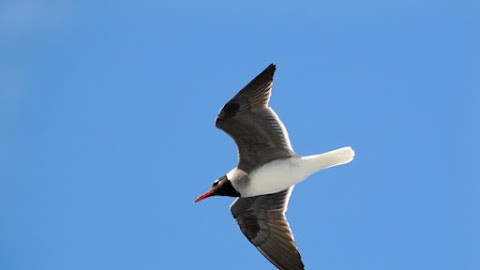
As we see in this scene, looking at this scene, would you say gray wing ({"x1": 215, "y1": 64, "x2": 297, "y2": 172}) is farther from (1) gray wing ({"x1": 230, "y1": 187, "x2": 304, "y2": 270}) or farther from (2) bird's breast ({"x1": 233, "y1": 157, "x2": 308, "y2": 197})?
Answer: (1) gray wing ({"x1": 230, "y1": 187, "x2": 304, "y2": 270})

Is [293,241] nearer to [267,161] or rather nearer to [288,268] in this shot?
[288,268]

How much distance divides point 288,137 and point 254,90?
0.85 metres

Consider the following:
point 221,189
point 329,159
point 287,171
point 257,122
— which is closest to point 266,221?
point 221,189

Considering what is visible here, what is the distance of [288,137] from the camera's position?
10578mm

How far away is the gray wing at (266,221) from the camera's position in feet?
36.5

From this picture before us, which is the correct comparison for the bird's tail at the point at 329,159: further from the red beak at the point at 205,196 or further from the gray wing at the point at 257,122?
the red beak at the point at 205,196

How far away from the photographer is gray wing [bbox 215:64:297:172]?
1041cm

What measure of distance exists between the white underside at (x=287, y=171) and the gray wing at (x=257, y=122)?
6.1 inches

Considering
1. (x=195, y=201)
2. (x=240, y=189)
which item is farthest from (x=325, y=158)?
(x=195, y=201)

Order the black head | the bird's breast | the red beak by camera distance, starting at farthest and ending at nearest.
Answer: the red beak
the black head
the bird's breast

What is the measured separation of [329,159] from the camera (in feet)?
34.0

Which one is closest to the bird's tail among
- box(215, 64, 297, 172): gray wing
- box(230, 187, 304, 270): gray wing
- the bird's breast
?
the bird's breast

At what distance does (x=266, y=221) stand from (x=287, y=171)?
1.17 meters

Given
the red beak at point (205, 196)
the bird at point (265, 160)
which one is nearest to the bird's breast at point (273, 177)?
the bird at point (265, 160)
